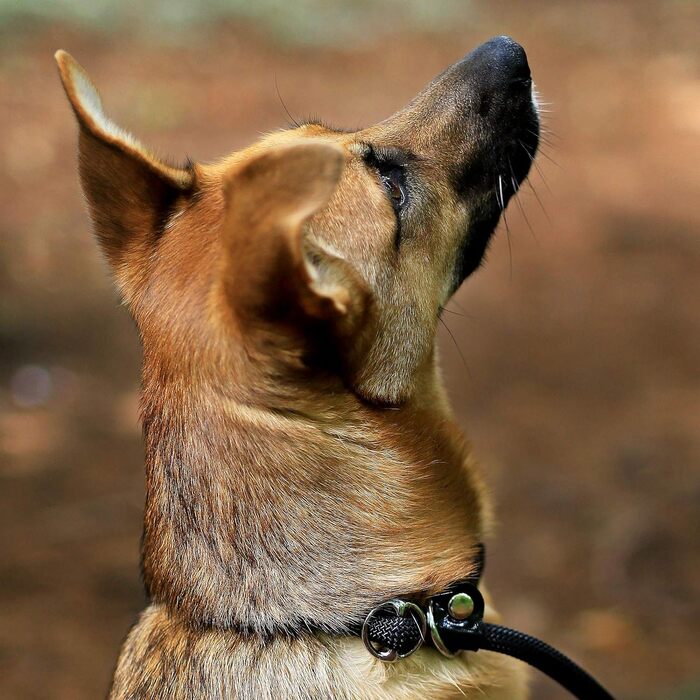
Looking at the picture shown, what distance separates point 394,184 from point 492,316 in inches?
224

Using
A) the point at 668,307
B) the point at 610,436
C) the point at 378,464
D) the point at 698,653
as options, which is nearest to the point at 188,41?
the point at 668,307

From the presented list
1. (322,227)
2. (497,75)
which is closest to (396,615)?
(322,227)

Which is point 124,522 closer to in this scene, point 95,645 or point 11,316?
point 95,645

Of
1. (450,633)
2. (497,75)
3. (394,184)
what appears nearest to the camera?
(450,633)

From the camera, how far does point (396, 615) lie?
294cm

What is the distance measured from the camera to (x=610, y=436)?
24.7 feet

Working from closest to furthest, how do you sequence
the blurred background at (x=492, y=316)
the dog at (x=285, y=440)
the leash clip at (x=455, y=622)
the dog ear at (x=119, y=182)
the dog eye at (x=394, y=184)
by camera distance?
the dog at (x=285, y=440) → the leash clip at (x=455, y=622) → the dog ear at (x=119, y=182) → the dog eye at (x=394, y=184) → the blurred background at (x=492, y=316)

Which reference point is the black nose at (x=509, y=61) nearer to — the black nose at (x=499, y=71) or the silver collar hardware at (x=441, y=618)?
A: the black nose at (x=499, y=71)

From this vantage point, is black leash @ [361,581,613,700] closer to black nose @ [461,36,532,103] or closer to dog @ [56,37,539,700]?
dog @ [56,37,539,700]

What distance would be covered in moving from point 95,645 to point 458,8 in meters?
12.5

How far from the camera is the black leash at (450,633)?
2912 mm

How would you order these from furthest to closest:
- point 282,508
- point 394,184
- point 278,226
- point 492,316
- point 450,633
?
point 492,316 < point 394,184 < point 450,633 < point 282,508 < point 278,226

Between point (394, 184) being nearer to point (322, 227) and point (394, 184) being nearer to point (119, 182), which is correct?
point (322, 227)

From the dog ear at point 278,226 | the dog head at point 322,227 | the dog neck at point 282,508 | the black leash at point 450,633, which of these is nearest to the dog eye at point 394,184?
the dog head at point 322,227
